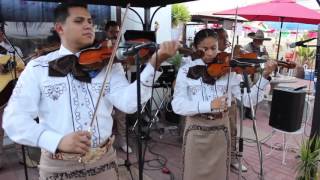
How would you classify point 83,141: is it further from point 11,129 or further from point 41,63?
point 41,63

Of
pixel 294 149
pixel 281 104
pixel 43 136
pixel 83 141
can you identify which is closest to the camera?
pixel 83 141

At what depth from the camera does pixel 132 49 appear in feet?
4.53

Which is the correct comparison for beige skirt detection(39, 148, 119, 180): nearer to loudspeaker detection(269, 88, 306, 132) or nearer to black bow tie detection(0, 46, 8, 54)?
black bow tie detection(0, 46, 8, 54)

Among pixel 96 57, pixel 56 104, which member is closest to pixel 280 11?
pixel 96 57

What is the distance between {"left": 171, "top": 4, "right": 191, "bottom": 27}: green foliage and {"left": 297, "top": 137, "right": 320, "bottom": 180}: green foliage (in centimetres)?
500

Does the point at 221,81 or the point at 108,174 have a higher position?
the point at 221,81

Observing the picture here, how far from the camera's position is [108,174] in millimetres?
1585

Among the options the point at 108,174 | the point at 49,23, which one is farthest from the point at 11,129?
the point at 49,23

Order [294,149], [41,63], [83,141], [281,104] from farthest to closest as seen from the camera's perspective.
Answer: [294,149]
[281,104]
[41,63]
[83,141]

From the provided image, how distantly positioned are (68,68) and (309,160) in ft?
5.92

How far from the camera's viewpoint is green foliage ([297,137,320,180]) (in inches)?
83.5

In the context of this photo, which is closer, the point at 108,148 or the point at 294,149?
the point at 108,148

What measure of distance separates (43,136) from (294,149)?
3.92 metres

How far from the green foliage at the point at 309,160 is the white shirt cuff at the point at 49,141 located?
1.77 m
